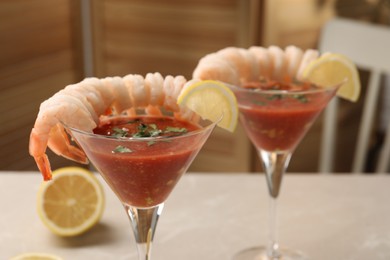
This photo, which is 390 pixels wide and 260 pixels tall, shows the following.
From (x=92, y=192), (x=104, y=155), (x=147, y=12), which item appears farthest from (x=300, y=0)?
(x=104, y=155)

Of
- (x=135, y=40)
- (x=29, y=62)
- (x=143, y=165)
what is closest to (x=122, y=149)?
(x=143, y=165)

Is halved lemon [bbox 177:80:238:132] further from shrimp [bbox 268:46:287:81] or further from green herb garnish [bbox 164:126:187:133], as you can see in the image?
shrimp [bbox 268:46:287:81]

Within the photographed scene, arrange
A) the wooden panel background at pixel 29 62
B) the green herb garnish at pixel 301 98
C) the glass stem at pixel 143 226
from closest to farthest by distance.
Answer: the glass stem at pixel 143 226 < the green herb garnish at pixel 301 98 < the wooden panel background at pixel 29 62

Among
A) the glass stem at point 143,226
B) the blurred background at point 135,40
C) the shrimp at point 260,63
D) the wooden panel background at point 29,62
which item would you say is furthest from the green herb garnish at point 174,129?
the wooden panel background at point 29,62

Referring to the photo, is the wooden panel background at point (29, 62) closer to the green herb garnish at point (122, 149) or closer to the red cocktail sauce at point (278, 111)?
the red cocktail sauce at point (278, 111)

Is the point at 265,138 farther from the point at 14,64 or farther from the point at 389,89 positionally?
the point at 389,89

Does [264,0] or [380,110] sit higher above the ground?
[264,0]
